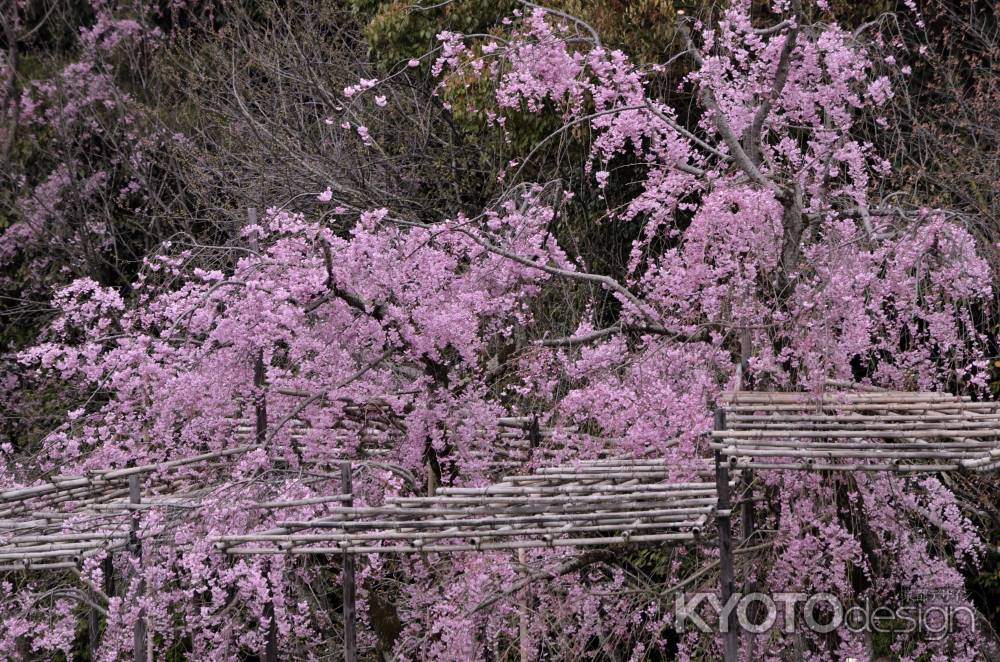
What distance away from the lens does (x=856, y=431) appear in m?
4.73

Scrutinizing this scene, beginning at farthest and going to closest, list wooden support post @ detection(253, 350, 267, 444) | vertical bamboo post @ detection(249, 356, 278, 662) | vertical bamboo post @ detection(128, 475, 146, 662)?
1. wooden support post @ detection(253, 350, 267, 444)
2. vertical bamboo post @ detection(249, 356, 278, 662)
3. vertical bamboo post @ detection(128, 475, 146, 662)

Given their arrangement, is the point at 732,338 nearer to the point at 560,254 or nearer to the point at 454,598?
the point at 560,254

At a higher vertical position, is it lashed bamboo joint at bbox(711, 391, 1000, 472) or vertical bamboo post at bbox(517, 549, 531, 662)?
lashed bamboo joint at bbox(711, 391, 1000, 472)

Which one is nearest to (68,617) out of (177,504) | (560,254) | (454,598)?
(177,504)

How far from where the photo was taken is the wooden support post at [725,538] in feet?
15.4

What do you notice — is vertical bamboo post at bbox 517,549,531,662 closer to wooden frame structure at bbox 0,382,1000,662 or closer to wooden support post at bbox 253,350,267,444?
wooden frame structure at bbox 0,382,1000,662

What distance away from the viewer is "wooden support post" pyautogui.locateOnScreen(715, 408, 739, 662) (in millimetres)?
4684

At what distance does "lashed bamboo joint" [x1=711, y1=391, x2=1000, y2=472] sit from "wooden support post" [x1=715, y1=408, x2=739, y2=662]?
0.05 metres

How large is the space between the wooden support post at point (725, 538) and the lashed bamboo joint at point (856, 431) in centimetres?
5

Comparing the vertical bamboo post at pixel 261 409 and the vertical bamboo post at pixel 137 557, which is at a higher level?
the vertical bamboo post at pixel 261 409

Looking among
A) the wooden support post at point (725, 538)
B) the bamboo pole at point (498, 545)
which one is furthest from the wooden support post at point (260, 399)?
the wooden support post at point (725, 538)

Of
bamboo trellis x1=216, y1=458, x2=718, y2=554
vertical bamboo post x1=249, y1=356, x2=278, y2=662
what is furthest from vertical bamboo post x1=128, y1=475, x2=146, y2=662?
Answer: bamboo trellis x1=216, y1=458, x2=718, y2=554

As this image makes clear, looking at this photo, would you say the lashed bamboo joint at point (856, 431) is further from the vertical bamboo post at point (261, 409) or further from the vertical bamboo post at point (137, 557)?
the vertical bamboo post at point (137, 557)

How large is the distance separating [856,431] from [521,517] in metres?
1.26
